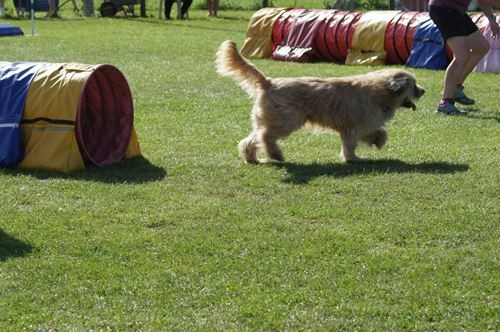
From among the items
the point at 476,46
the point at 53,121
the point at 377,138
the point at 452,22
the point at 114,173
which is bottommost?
the point at 114,173

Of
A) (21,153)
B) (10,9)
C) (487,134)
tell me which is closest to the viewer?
(21,153)

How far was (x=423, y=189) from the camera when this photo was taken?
7328 mm

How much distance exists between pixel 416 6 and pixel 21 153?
2272 cm

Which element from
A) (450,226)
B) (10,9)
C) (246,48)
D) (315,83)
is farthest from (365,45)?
(10,9)

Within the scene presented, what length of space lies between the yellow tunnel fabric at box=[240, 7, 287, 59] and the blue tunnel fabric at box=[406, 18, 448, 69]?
11.8 feet

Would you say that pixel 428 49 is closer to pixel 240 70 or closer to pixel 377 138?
pixel 377 138

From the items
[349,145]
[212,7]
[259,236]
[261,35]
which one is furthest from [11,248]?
[212,7]

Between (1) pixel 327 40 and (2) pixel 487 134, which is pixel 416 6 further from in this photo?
(2) pixel 487 134

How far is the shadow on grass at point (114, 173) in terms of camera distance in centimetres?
785

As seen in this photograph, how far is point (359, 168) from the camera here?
8.20 m

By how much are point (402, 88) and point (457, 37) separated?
2.52 metres

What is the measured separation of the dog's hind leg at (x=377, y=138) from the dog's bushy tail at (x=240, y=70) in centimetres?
113

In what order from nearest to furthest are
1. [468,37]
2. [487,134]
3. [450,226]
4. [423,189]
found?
[450,226] < [423,189] < [487,134] < [468,37]

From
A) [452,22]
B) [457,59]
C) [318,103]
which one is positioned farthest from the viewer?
[457,59]
